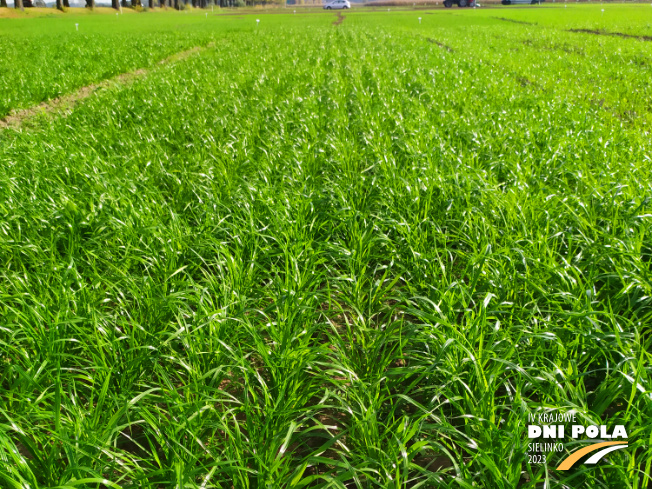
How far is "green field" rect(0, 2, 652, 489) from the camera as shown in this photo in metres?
1.82

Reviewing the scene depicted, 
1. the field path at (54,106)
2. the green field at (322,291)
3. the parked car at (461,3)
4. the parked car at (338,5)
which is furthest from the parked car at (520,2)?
the green field at (322,291)

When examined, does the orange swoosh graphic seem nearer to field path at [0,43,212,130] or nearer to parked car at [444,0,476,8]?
field path at [0,43,212,130]

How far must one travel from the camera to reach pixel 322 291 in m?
2.86

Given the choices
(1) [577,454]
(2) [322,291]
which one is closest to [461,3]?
(2) [322,291]

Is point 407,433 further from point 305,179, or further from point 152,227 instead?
point 305,179

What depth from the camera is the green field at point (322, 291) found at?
71.6 inches

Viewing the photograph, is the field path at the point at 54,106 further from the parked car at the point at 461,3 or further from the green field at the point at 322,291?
the parked car at the point at 461,3

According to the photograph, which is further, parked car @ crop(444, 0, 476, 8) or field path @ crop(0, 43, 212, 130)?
parked car @ crop(444, 0, 476, 8)

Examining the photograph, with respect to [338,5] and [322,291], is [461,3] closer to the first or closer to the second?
[338,5]

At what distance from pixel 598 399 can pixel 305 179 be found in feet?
10.9

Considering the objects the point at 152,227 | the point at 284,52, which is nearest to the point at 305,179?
the point at 152,227

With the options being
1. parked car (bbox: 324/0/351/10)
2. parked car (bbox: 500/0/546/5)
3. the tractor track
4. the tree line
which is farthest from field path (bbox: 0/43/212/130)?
parked car (bbox: 500/0/546/5)

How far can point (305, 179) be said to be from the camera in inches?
180

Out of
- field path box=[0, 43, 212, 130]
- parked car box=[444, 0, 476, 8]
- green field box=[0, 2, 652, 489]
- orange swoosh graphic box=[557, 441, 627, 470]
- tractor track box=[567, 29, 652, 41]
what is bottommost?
orange swoosh graphic box=[557, 441, 627, 470]
